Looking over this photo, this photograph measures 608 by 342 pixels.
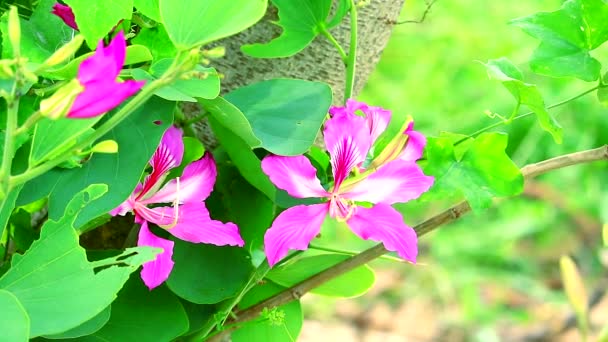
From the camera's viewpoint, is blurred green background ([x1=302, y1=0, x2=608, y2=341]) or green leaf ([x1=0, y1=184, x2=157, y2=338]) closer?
green leaf ([x1=0, y1=184, x2=157, y2=338])

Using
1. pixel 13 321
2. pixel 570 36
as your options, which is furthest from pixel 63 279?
pixel 570 36

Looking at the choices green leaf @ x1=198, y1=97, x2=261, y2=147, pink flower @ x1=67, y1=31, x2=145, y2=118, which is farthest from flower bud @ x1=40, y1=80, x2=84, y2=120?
green leaf @ x1=198, y1=97, x2=261, y2=147

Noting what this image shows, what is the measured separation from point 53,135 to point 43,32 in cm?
9

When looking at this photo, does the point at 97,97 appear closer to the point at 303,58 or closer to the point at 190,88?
Result: the point at 190,88

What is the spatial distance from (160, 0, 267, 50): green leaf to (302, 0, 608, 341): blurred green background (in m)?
1.37

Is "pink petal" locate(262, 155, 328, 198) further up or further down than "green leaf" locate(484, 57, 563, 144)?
further down

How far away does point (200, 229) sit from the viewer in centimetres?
40

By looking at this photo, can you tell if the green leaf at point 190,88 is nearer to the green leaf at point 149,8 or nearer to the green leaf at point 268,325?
the green leaf at point 149,8

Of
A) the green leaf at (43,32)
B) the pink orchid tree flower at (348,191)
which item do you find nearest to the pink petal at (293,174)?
the pink orchid tree flower at (348,191)

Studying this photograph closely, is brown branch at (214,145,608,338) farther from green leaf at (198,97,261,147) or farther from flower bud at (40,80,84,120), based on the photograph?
flower bud at (40,80,84,120)

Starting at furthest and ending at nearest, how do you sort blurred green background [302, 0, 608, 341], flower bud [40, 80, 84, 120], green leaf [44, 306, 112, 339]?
blurred green background [302, 0, 608, 341]
green leaf [44, 306, 112, 339]
flower bud [40, 80, 84, 120]

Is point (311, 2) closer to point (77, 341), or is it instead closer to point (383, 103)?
point (77, 341)

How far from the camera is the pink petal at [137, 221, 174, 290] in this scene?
1.26ft

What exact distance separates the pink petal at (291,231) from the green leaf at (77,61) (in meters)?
0.09
